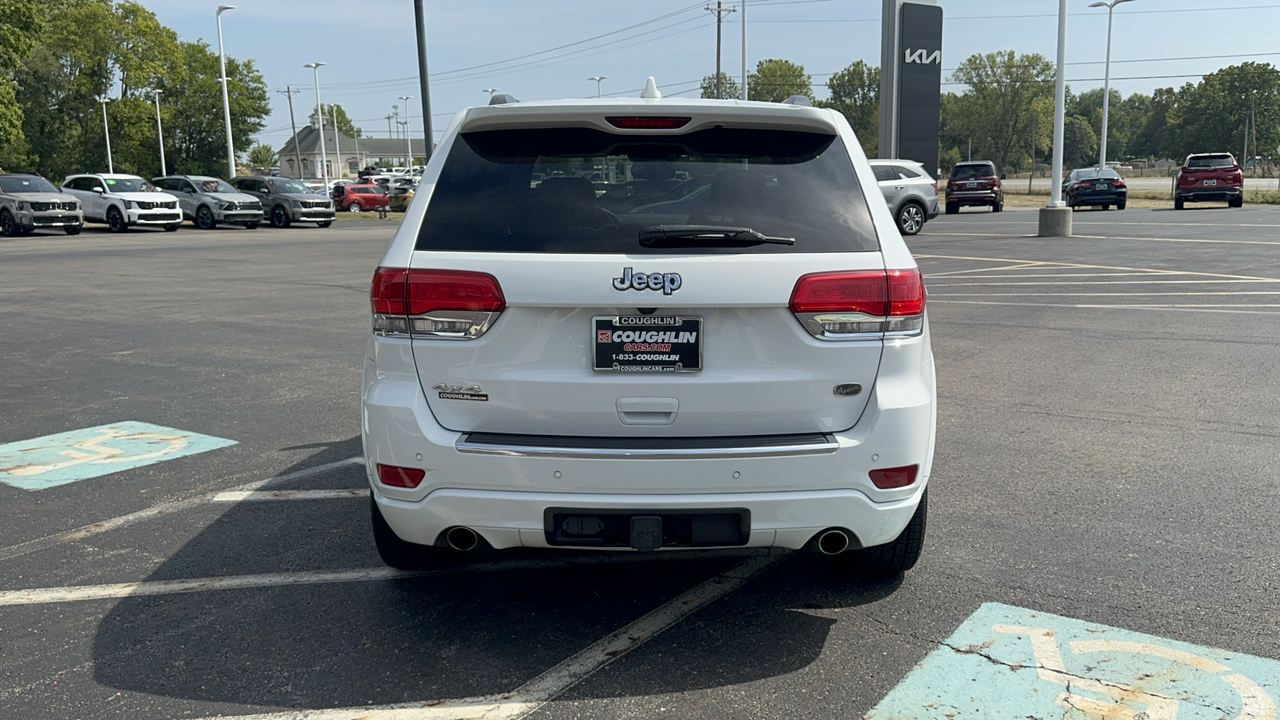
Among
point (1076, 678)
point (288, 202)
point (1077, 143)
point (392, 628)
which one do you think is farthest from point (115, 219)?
point (1077, 143)

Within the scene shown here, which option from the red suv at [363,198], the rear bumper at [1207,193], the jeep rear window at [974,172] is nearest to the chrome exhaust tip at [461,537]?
the jeep rear window at [974,172]

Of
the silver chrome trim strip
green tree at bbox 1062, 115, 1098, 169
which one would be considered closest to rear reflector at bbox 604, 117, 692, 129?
the silver chrome trim strip

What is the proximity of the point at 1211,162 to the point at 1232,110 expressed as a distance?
92.6 meters

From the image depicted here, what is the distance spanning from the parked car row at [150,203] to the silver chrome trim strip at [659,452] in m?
31.3

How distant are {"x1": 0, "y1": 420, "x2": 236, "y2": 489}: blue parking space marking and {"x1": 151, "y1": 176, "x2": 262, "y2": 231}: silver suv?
96.2 feet

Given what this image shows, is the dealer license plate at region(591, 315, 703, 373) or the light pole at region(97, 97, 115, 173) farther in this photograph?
the light pole at region(97, 97, 115, 173)

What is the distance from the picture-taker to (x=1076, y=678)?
3207 millimetres

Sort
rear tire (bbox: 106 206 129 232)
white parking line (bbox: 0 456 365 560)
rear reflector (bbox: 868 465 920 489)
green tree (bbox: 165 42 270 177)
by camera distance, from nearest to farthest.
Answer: rear reflector (bbox: 868 465 920 489) < white parking line (bbox: 0 456 365 560) < rear tire (bbox: 106 206 129 232) < green tree (bbox: 165 42 270 177)

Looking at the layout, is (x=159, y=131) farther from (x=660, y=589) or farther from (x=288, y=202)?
(x=660, y=589)

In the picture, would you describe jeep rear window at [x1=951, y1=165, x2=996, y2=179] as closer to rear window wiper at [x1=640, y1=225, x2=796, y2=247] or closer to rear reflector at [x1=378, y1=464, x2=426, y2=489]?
rear window wiper at [x1=640, y1=225, x2=796, y2=247]

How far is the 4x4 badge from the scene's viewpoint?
318 cm

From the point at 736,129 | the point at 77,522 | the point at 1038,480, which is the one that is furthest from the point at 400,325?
the point at 1038,480

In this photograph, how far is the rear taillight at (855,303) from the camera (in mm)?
3248

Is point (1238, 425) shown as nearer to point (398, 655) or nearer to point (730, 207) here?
point (730, 207)
